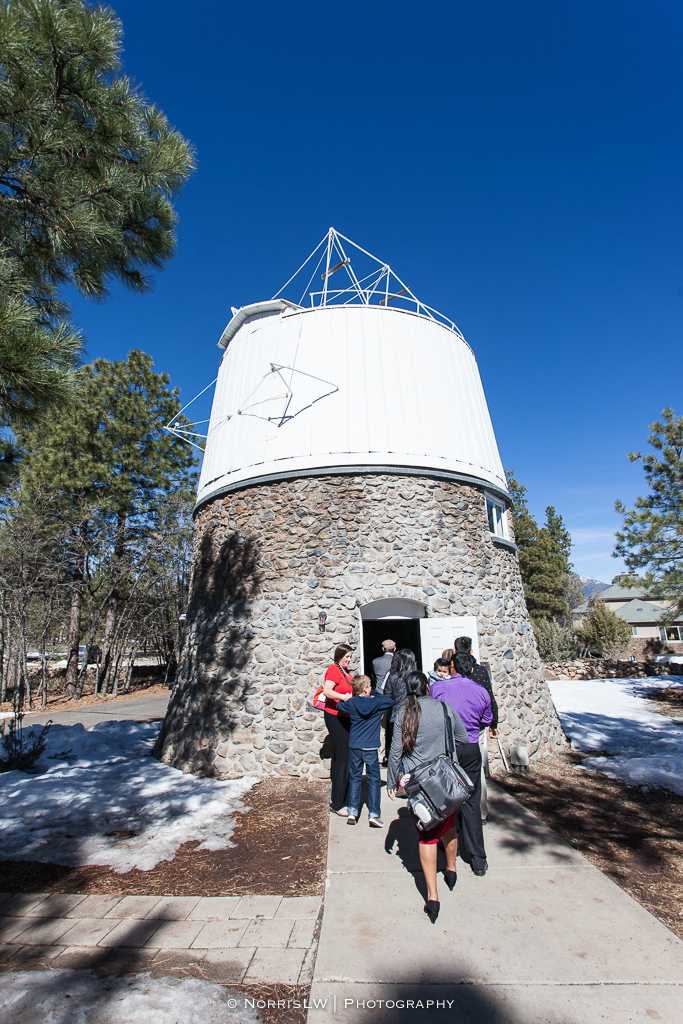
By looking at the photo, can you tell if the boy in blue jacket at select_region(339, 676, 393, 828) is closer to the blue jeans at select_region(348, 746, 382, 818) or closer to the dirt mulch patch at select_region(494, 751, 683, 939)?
the blue jeans at select_region(348, 746, 382, 818)

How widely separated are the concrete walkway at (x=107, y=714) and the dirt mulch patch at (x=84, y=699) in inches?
11.1

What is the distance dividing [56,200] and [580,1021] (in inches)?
263

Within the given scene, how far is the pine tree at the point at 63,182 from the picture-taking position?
3777 mm

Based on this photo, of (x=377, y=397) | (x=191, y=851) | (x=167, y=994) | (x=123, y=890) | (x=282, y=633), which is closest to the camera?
(x=167, y=994)

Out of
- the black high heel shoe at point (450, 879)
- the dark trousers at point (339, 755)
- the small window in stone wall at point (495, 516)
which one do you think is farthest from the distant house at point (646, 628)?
the black high heel shoe at point (450, 879)

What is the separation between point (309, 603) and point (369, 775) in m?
2.60

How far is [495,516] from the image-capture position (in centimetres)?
882

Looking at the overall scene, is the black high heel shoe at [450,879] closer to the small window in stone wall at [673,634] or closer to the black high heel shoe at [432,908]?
the black high heel shoe at [432,908]

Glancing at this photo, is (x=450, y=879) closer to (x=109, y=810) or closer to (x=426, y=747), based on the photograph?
(x=426, y=747)

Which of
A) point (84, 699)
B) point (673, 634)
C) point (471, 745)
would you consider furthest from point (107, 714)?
point (673, 634)

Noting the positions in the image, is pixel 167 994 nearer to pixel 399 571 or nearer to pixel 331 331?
pixel 399 571

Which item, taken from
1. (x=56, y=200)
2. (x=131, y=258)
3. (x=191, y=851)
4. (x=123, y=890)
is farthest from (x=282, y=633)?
(x=56, y=200)

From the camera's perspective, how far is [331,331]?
842cm

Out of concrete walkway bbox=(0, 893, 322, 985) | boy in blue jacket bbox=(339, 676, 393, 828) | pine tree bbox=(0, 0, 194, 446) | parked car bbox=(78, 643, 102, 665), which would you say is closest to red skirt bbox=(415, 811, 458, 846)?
concrete walkway bbox=(0, 893, 322, 985)
